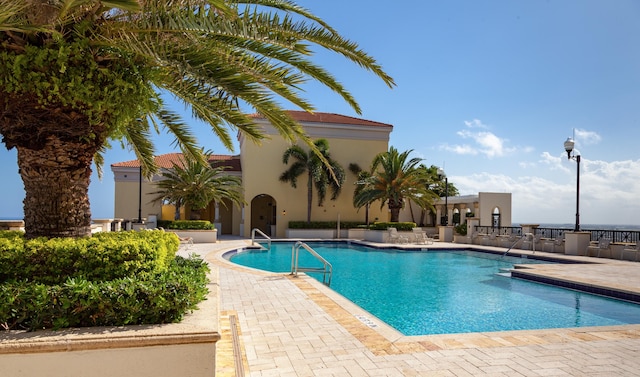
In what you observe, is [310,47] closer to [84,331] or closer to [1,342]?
[84,331]

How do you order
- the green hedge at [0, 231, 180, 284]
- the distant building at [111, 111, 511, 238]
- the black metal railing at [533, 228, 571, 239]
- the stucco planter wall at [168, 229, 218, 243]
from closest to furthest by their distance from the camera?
the green hedge at [0, 231, 180, 284]
the black metal railing at [533, 228, 571, 239]
the stucco planter wall at [168, 229, 218, 243]
the distant building at [111, 111, 511, 238]

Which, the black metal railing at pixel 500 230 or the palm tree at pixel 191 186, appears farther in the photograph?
the palm tree at pixel 191 186

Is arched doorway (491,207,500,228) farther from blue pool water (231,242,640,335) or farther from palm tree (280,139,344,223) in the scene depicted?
blue pool water (231,242,640,335)

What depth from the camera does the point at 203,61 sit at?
4707 mm

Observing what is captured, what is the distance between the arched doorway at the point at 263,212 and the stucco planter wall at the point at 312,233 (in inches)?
180

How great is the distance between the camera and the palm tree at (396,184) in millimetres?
25609

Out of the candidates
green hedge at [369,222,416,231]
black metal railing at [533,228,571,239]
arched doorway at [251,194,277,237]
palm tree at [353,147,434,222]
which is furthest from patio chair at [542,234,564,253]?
arched doorway at [251,194,277,237]

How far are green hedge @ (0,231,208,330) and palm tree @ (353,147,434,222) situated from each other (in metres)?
21.9

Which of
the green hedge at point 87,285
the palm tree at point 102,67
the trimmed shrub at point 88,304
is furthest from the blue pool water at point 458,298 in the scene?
the palm tree at point 102,67

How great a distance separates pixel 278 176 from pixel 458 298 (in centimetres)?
1912

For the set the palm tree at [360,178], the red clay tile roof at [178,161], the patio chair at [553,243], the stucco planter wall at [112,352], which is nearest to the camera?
the stucco planter wall at [112,352]

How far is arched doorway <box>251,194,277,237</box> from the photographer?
3125 centimetres

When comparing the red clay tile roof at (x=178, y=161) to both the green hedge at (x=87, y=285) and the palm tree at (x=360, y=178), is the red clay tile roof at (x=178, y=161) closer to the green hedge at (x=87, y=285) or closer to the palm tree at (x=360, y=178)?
the palm tree at (x=360, y=178)

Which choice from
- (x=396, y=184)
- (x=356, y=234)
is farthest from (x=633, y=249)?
(x=356, y=234)
